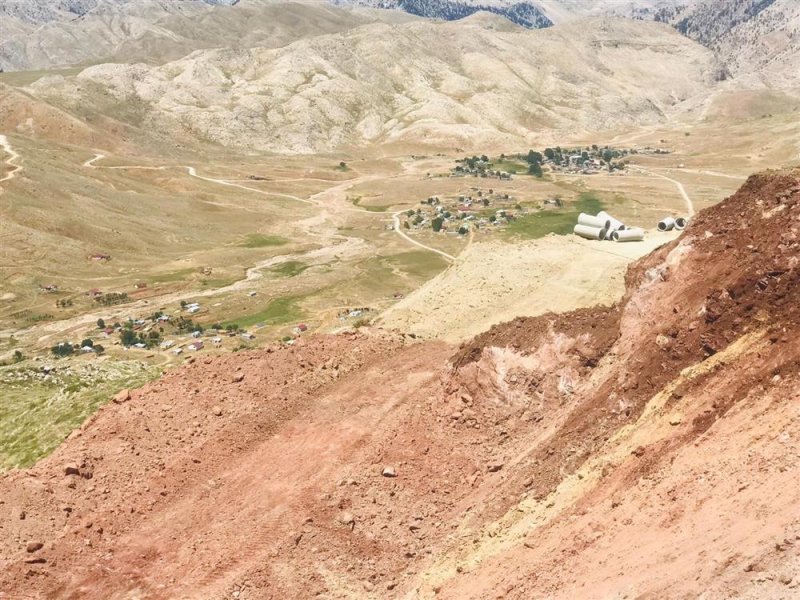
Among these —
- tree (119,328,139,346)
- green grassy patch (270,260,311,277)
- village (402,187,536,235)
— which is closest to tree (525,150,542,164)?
village (402,187,536,235)

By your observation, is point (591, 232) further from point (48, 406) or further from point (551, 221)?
point (551, 221)

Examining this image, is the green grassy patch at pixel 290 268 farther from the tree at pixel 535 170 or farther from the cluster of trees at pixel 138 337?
the tree at pixel 535 170

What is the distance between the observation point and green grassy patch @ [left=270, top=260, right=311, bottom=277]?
317 feet

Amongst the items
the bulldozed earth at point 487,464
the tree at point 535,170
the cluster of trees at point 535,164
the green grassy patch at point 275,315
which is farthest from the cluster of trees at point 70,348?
the tree at point 535,170

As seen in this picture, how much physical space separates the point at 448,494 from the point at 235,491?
25.2ft

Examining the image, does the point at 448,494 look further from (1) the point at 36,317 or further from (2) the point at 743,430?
(1) the point at 36,317

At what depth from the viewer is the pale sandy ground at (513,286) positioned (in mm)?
32719

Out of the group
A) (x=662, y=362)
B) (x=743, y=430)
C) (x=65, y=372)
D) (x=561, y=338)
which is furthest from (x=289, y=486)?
(x=65, y=372)

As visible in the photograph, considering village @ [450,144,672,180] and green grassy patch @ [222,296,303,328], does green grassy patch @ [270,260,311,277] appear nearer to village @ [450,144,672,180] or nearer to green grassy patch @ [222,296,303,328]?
green grassy patch @ [222,296,303,328]

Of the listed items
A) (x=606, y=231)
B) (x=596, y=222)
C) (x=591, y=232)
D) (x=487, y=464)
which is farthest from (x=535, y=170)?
(x=487, y=464)

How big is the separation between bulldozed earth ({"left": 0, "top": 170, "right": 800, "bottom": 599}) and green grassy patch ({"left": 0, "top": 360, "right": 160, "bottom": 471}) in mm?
10680

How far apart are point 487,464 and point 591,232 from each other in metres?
26.9

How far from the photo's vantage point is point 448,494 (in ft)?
68.0

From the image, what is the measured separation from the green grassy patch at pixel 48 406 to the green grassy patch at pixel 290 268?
45.4 meters
